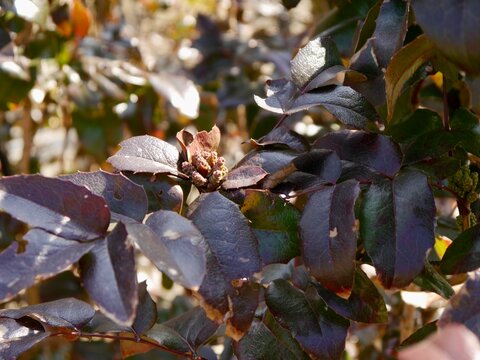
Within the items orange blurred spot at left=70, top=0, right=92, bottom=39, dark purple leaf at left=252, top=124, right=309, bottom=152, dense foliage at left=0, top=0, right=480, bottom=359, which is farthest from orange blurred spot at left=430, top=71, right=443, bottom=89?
orange blurred spot at left=70, top=0, right=92, bottom=39

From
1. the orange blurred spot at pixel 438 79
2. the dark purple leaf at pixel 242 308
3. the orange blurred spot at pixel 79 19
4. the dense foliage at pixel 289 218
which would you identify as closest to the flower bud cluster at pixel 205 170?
the dense foliage at pixel 289 218

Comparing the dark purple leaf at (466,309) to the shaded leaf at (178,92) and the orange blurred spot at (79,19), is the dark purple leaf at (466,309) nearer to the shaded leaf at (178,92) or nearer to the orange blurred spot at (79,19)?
the shaded leaf at (178,92)

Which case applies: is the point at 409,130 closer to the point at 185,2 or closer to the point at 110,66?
the point at 110,66

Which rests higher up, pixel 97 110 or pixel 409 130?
pixel 409 130

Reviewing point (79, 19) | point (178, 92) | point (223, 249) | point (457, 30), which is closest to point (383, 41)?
point (457, 30)

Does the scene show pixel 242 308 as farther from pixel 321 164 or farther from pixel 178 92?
pixel 178 92

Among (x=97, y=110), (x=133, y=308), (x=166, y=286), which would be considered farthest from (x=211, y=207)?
(x=97, y=110)
